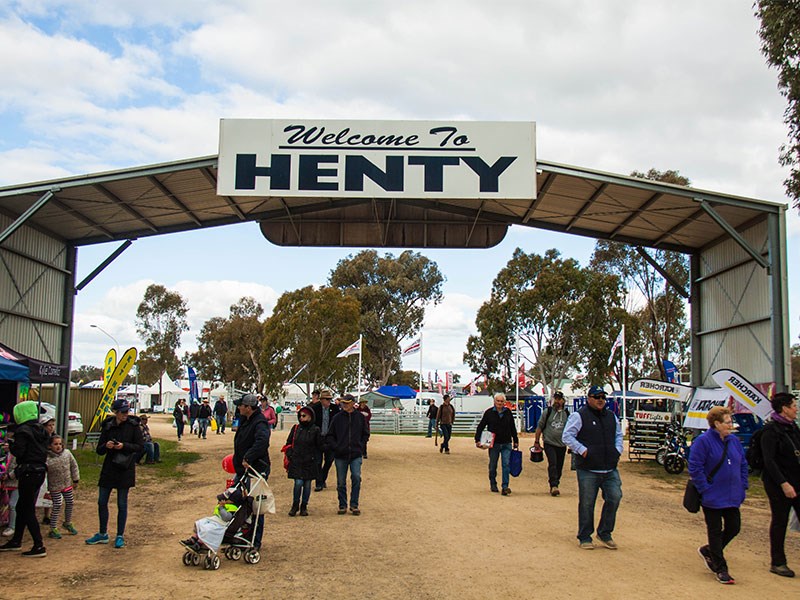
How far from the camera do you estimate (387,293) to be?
6172 cm

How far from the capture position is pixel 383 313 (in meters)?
61.7

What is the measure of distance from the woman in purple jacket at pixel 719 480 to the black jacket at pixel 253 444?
427cm

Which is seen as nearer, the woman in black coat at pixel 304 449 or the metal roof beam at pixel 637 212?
the woman in black coat at pixel 304 449

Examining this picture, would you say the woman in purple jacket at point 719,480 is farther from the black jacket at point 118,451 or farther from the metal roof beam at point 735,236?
the metal roof beam at point 735,236

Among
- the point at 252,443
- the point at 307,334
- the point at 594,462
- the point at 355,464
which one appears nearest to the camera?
the point at 252,443

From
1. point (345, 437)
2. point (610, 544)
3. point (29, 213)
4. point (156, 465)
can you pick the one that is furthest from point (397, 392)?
point (610, 544)

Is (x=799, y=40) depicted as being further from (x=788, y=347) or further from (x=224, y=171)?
(x=224, y=171)

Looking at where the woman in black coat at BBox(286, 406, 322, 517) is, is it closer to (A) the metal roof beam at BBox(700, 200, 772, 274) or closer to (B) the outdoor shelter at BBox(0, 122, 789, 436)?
(B) the outdoor shelter at BBox(0, 122, 789, 436)

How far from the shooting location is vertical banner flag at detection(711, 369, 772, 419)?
16.2 m

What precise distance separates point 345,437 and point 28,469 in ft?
13.6

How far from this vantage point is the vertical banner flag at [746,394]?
16.2 meters

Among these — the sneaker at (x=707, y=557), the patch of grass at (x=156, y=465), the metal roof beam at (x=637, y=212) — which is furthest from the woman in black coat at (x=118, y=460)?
the metal roof beam at (x=637, y=212)

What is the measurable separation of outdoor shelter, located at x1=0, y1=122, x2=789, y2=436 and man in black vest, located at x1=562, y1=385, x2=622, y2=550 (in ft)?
28.8

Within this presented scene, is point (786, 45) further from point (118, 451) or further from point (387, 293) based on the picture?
point (387, 293)
